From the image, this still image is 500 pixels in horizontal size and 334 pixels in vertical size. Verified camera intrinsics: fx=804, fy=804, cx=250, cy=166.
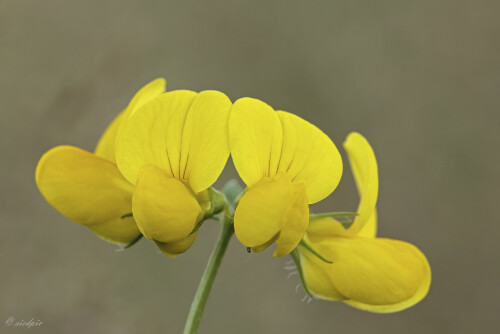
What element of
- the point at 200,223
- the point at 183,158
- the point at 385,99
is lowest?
the point at 385,99

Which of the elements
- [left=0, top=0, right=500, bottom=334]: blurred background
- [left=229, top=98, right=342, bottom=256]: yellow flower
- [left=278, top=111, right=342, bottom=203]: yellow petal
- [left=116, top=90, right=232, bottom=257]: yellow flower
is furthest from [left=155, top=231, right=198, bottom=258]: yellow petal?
[left=0, top=0, right=500, bottom=334]: blurred background

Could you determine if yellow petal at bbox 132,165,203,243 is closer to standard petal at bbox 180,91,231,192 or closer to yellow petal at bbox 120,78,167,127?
standard petal at bbox 180,91,231,192

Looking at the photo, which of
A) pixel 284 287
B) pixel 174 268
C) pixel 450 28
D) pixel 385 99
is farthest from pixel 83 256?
pixel 450 28

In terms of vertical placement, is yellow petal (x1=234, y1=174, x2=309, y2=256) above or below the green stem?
above

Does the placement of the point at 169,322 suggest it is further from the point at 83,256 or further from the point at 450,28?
the point at 450,28

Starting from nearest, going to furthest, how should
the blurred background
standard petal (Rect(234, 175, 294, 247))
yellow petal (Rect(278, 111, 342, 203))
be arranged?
standard petal (Rect(234, 175, 294, 247)) → yellow petal (Rect(278, 111, 342, 203)) → the blurred background

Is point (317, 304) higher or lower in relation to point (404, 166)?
lower
